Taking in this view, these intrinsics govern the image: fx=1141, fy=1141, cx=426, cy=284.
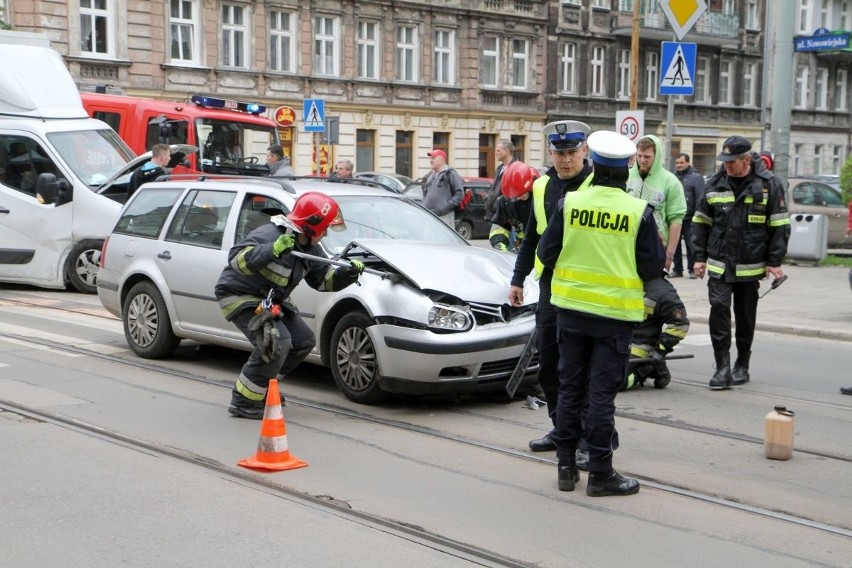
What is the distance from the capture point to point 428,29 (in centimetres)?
4012

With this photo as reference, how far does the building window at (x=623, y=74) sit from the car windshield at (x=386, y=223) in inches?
1534

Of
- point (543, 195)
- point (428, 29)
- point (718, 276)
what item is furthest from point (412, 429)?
point (428, 29)

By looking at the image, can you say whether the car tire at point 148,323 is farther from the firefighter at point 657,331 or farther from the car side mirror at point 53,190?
the car side mirror at point 53,190

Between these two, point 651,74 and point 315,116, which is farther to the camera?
point 651,74

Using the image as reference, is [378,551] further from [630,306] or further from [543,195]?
[543,195]

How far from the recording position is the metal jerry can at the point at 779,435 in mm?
6484

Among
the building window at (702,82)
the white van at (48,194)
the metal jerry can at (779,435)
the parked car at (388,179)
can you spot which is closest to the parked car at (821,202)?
the parked car at (388,179)

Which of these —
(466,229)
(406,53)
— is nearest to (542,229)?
(466,229)

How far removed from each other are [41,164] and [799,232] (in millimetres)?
10475

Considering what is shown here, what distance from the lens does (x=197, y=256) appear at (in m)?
9.20

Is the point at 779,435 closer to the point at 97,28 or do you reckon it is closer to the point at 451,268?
the point at 451,268

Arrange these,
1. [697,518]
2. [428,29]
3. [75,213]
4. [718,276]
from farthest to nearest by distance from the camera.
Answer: [428,29] → [75,213] → [718,276] → [697,518]

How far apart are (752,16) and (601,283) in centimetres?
5091

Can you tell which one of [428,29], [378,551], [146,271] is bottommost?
[378,551]
